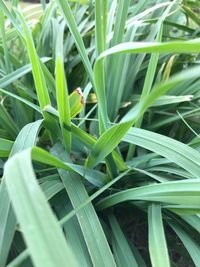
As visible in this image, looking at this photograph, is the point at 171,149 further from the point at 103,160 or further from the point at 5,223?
the point at 5,223

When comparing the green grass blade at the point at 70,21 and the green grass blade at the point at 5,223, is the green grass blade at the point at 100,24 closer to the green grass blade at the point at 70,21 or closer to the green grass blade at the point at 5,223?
the green grass blade at the point at 70,21

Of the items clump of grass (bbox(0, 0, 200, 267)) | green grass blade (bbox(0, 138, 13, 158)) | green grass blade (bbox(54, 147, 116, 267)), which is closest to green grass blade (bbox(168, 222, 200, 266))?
clump of grass (bbox(0, 0, 200, 267))

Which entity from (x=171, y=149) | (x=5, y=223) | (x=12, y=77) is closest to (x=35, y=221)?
(x=5, y=223)

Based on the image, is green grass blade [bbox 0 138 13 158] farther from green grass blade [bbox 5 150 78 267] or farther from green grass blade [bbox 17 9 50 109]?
green grass blade [bbox 5 150 78 267]

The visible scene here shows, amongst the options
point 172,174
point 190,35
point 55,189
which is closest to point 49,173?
point 55,189

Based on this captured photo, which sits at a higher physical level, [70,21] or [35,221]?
[70,21]

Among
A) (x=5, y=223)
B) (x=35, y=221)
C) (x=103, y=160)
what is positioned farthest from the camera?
(x=103, y=160)

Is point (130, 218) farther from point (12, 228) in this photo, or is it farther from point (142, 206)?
point (12, 228)
